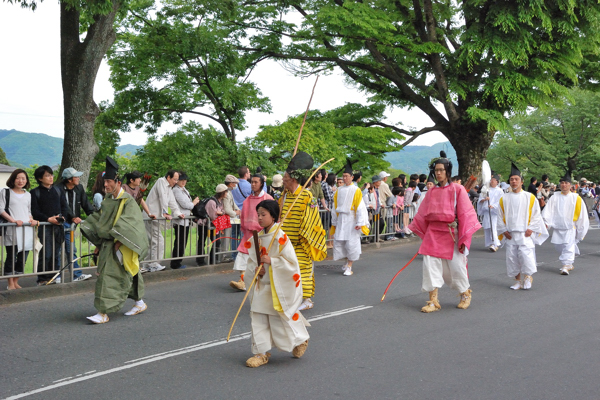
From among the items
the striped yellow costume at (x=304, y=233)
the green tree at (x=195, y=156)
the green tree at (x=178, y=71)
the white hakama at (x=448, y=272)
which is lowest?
the white hakama at (x=448, y=272)

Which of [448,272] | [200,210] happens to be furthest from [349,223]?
[448,272]

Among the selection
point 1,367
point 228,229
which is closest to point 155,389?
point 1,367

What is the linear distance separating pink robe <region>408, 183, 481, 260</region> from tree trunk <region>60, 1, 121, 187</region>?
7.94 m

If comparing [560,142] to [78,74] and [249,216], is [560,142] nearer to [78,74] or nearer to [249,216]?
[78,74]

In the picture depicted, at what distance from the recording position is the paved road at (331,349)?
4660mm

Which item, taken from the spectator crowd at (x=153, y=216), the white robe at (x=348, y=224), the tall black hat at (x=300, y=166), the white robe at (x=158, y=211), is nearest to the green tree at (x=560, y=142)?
the white robe at (x=348, y=224)

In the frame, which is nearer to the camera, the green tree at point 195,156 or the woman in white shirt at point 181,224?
the woman in white shirt at point 181,224

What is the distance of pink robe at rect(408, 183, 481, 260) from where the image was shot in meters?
7.50

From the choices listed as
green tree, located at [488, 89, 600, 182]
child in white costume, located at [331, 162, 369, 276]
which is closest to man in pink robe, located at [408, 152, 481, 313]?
child in white costume, located at [331, 162, 369, 276]

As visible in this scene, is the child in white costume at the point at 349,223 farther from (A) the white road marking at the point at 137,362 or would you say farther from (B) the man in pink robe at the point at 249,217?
(A) the white road marking at the point at 137,362

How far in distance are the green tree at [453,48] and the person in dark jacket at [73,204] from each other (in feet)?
29.5

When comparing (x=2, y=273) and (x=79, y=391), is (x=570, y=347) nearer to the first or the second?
(x=79, y=391)

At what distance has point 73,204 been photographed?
9102 mm

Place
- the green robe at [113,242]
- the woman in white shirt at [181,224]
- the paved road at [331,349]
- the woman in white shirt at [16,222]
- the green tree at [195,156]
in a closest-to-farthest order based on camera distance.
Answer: the paved road at [331,349] → the green robe at [113,242] → the woman in white shirt at [16,222] → the woman in white shirt at [181,224] → the green tree at [195,156]
